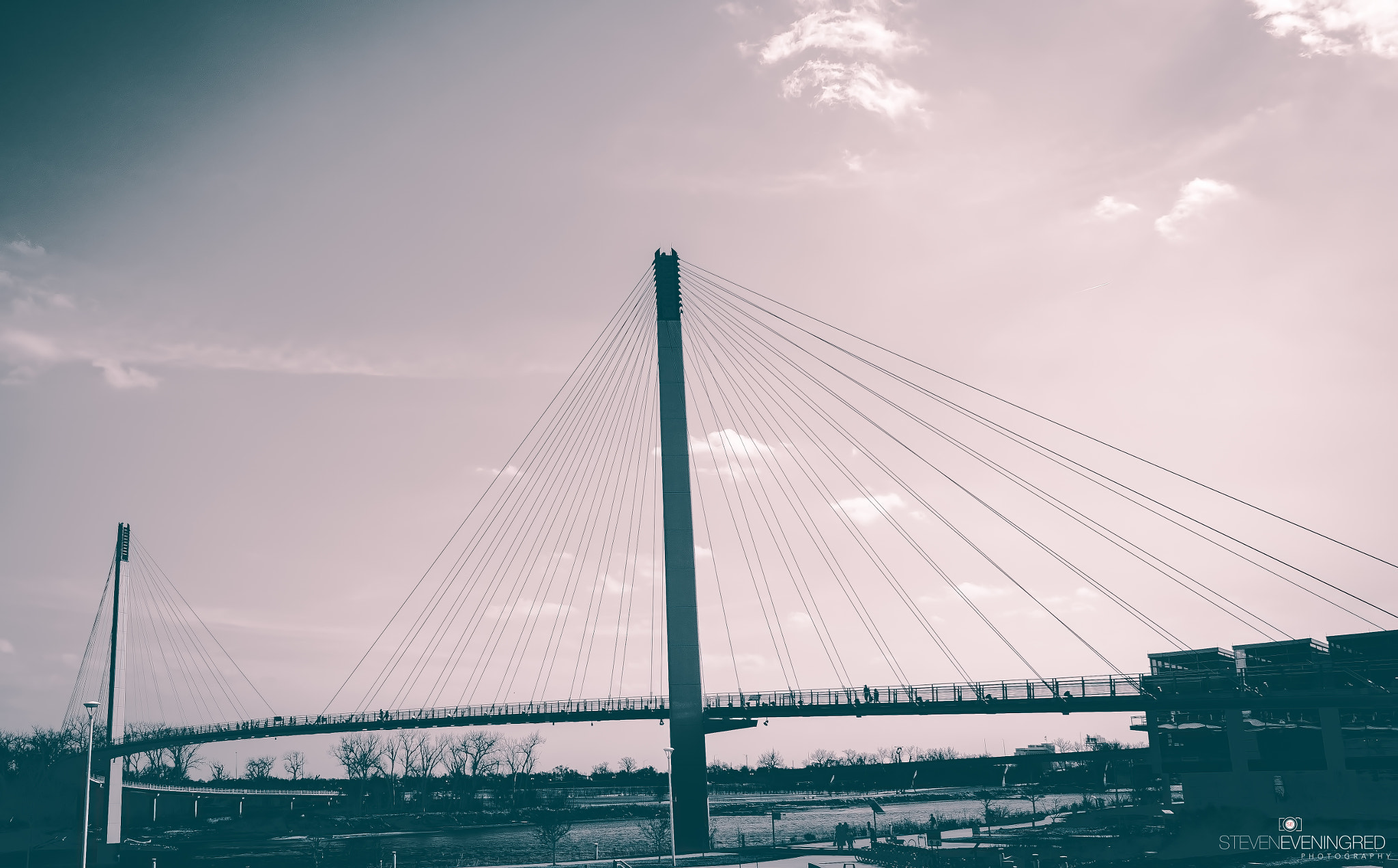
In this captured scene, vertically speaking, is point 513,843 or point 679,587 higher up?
point 679,587

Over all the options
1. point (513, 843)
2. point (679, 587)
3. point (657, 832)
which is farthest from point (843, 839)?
point (513, 843)

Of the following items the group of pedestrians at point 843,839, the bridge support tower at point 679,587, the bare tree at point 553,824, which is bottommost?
the bare tree at point 553,824

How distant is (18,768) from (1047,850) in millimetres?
102356

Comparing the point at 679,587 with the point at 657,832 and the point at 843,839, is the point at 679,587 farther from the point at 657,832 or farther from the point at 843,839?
the point at 657,832

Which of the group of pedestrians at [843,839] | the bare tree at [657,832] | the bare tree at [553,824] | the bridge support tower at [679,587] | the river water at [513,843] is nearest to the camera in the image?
the bridge support tower at [679,587]

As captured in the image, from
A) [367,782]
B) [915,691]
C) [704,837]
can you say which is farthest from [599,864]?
[367,782]

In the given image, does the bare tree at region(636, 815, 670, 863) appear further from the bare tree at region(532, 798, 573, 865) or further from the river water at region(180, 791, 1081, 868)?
the bare tree at region(532, 798, 573, 865)

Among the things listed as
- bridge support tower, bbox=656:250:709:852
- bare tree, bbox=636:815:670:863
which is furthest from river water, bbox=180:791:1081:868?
bridge support tower, bbox=656:250:709:852

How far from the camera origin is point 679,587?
5103 centimetres

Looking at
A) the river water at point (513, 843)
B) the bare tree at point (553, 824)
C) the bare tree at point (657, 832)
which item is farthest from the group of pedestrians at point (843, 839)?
the bare tree at point (553, 824)

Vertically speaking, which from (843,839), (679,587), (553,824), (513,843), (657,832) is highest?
(679,587)

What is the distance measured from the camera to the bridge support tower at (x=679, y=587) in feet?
159

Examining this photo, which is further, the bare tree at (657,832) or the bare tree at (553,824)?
the bare tree at (553,824)

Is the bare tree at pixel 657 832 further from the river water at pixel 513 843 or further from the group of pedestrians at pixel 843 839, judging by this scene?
the group of pedestrians at pixel 843 839
